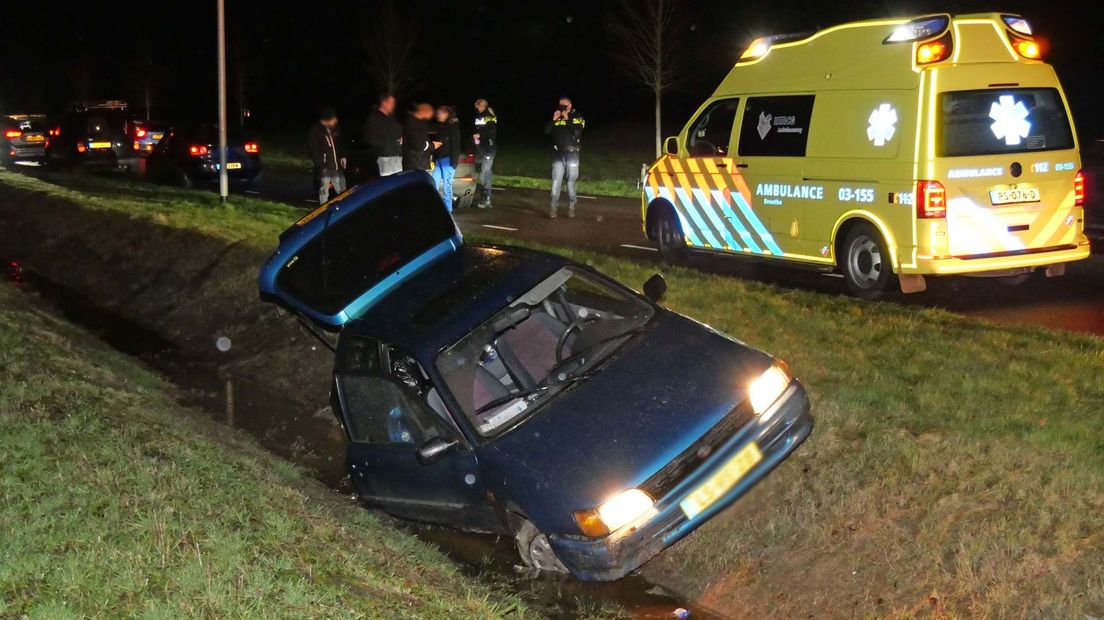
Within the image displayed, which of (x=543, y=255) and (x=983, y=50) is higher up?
(x=983, y=50)

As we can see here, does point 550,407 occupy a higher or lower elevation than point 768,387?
lower

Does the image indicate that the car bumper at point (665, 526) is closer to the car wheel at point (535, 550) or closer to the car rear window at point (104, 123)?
the car wheel at point (535, 550)

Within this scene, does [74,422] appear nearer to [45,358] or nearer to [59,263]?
[45,358]

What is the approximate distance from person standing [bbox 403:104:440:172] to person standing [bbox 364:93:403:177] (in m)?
0.09

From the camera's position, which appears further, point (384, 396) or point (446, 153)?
point (446, 153)

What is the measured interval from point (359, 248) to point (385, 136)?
259 inches

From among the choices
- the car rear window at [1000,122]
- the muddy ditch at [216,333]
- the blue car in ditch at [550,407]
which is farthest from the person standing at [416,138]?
the blue car in ditch at [550,407]

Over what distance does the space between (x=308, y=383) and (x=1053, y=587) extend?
7.03 m

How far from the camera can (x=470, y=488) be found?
6.45 metres

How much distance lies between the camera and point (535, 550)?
6.29m

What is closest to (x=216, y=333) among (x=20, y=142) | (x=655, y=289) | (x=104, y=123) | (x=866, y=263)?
(x=866, y=263)

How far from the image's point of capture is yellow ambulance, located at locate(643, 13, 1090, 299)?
33.3 feet

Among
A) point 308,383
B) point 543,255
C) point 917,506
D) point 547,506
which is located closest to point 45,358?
point 308,383

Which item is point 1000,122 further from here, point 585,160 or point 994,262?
point 585,160
